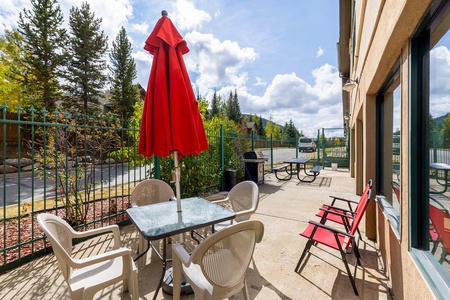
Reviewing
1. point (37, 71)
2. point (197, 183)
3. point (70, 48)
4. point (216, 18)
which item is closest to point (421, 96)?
point (197, 183)

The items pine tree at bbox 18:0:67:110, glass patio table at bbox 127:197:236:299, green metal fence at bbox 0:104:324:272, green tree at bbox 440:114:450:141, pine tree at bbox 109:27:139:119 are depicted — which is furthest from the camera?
pine tree at bbox 109:27:139:119

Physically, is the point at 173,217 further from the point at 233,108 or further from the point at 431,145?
the point at 233,108

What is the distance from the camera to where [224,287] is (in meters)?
1.51

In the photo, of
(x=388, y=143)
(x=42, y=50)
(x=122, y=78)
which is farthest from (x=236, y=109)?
(x=388, y=143)

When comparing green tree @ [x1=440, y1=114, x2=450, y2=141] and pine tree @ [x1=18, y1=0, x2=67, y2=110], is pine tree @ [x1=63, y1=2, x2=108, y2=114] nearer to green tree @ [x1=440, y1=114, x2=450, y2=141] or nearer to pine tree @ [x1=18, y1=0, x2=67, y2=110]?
pine tree @ [x1=18, y1=0, x2=67, y2=110]

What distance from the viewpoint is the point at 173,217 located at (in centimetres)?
230

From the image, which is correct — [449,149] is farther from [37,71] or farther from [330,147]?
[37,71]

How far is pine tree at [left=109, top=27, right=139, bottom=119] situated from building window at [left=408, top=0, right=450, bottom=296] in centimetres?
2193

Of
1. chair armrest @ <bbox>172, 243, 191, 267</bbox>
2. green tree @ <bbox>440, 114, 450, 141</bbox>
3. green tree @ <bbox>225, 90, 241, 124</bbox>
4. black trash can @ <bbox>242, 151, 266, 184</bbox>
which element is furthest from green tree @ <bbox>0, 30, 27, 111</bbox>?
green tree @ <bbox>225, 90, 241, 124</bbox>

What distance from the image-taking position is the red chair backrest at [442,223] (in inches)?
50.3

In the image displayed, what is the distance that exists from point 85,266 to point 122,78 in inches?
882

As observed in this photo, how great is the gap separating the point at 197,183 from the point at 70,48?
1897 centimetres

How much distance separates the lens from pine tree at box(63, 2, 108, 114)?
17.2 meters

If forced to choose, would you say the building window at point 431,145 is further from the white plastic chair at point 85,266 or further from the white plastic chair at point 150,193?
the white plastic chair at point 150,193
